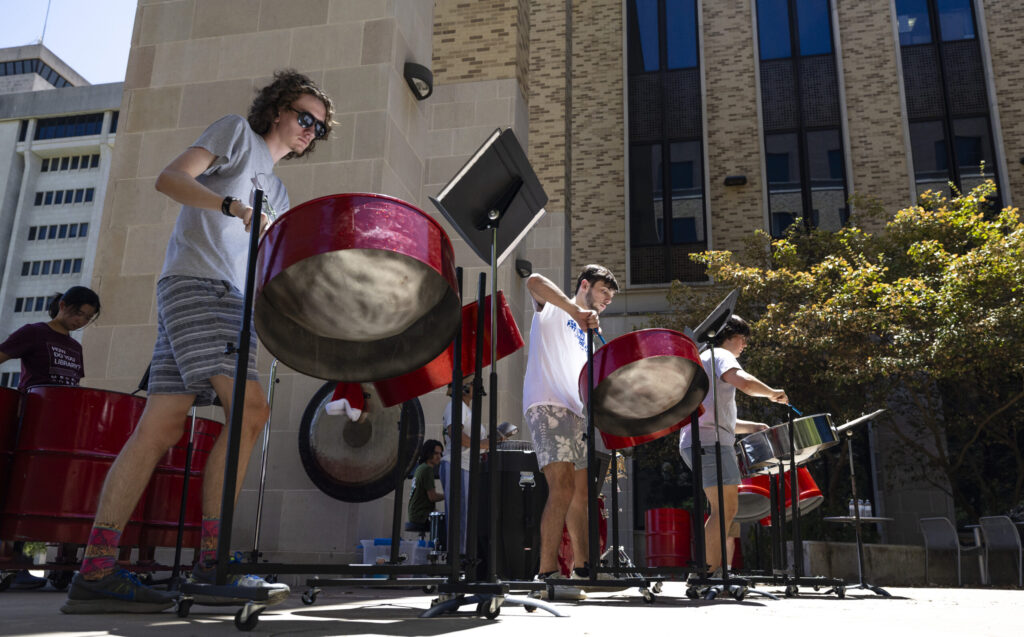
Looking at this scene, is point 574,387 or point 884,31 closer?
point 574,387

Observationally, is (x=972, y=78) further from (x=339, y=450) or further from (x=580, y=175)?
(x=339, y=450)

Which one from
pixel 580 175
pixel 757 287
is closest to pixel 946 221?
pixel 757 287

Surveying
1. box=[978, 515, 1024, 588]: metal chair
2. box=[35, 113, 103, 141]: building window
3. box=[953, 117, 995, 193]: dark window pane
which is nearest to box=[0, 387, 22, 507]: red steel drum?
box=[978, 515, 1024, 588]: metal chair

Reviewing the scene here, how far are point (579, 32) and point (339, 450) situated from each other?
41.2 ft

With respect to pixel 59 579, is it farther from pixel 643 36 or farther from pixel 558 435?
pixel 643 36

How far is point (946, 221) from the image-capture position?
35.1 feet

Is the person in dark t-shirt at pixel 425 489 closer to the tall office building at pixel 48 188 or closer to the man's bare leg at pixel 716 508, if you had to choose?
the man's bare leg at pixel 716 508

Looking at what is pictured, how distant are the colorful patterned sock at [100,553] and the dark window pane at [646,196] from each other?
12.3 metres

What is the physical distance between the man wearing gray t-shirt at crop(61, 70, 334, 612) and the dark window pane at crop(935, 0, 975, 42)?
48.6ft

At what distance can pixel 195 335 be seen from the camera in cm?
211

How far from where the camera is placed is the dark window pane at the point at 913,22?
13875 mm

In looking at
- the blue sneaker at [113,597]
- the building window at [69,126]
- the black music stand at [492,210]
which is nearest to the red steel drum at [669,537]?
the black music stand at [492,210]

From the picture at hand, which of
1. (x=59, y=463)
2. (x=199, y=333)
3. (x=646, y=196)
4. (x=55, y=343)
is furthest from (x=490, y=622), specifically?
(x=646, y=196)

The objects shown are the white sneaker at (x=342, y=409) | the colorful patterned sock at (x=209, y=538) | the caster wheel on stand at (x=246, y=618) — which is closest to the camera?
the caster wheel on stand at (x=246, y=618)
